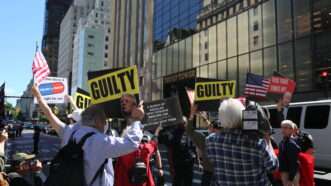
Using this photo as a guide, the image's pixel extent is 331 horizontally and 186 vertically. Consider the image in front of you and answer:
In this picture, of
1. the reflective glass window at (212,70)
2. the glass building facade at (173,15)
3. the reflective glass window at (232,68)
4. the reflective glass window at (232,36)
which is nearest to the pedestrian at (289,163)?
the reflective glass window at (232,68)

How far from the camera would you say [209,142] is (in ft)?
11.9

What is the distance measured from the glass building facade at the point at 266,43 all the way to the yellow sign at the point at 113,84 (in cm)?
1769

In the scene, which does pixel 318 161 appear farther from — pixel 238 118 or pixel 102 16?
pixel 102 16

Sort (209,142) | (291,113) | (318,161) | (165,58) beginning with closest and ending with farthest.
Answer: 1. (209,142)
2. (318,161)
3. (291,113)
4. (165,58)

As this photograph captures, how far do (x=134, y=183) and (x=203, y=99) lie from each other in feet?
16.3

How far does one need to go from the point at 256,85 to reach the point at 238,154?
27.6ft

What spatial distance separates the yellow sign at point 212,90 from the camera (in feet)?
30.5

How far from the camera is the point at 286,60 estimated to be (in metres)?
23.8

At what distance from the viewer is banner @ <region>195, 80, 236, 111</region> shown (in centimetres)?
912

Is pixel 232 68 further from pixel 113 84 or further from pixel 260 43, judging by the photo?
pixel 113 84

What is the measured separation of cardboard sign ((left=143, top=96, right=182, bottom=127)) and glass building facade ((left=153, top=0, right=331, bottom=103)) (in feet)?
57.3

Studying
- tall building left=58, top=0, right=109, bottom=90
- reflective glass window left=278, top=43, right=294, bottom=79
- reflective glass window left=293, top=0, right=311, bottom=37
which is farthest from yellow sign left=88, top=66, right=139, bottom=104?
tall building left=58, top=0, right=109, bottom=90

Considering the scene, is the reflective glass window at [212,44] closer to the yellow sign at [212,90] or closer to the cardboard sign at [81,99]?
the yellow sign at [212,90]

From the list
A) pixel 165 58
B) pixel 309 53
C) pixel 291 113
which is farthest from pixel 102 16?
pixel 291 113
